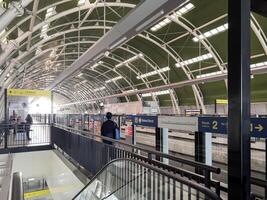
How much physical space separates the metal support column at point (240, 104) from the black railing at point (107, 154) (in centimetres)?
103

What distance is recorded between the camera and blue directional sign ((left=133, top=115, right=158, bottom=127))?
24.1 ft

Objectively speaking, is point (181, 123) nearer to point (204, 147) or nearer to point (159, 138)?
point (204, 147)

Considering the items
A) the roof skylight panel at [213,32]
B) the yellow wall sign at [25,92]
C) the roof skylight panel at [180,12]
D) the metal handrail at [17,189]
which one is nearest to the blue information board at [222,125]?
the metal handrail at [17,189]

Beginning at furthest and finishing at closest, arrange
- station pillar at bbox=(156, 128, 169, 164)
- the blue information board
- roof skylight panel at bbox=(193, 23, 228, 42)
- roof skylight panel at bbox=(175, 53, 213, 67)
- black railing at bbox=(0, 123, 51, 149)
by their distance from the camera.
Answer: roof skylight panel at bbox=(175, 53, 213, 67) < roof skylight panel at bbox=(193, 23, 228, 42) < black railing at bbox=(0, 123, 51, 149) < station pillar at bbox=(156, 128, 169, 164) < the blue information board

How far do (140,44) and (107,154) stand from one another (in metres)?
20.6

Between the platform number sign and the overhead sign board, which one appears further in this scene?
the overhead sign board

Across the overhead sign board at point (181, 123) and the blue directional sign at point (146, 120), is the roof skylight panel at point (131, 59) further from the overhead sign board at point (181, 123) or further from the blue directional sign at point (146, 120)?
the overhead sign board at point (181, 123)

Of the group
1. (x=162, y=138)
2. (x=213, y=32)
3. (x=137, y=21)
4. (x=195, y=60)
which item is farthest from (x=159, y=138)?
(x=195, y=60)

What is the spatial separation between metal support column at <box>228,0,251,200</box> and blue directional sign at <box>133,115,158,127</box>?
16.4ft

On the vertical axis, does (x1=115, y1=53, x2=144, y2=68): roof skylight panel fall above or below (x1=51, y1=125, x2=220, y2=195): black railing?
above

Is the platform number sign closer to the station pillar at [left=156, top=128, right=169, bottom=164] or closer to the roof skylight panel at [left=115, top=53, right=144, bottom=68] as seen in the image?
the station pillar at [left=156, top=128, right=169, bottom=164]

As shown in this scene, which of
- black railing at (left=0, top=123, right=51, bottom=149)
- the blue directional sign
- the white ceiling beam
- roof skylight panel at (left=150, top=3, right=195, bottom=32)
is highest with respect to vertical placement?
roof skylight panel at (left=150, top=3, right=195, bottom=32)

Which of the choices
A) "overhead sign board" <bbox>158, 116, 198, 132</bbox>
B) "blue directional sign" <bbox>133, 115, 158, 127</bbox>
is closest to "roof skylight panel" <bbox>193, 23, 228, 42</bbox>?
"blue directional sign" <bbox>133, 115, 158, 127</bbox>

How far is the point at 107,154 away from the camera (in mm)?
6422
